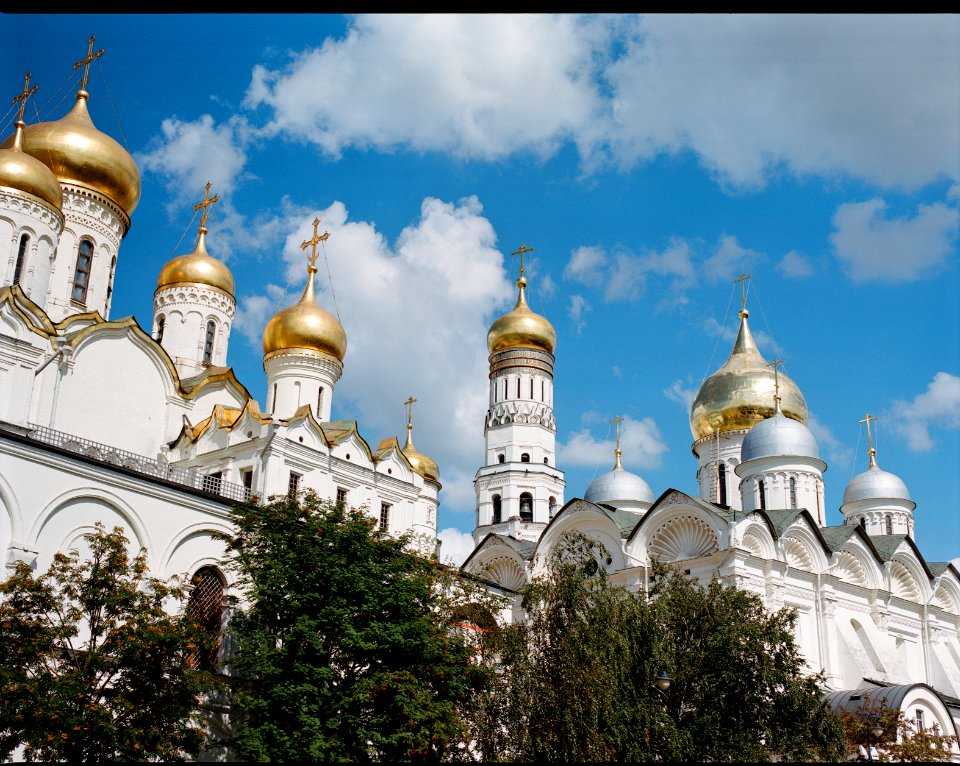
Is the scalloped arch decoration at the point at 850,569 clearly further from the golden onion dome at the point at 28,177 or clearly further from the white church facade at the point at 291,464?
the golden onion dome at the point at 28,177

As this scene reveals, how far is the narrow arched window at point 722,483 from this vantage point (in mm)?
41000

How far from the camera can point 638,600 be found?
60.0 ft

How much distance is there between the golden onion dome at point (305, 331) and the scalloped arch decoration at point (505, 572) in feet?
30.9

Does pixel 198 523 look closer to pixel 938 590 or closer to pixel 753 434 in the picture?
pixel 753 434

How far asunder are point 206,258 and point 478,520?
1443 cm

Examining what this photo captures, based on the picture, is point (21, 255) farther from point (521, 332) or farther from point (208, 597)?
point (521, 332)

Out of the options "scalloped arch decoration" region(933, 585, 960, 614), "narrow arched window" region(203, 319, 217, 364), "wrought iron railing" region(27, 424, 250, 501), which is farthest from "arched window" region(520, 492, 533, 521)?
"wrought iron railing" region(27, 424, 250, 501)

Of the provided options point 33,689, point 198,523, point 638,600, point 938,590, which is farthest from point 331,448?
point 938,590

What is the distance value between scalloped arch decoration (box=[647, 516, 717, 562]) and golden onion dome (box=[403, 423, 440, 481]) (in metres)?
11.6

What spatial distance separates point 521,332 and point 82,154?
18685mm

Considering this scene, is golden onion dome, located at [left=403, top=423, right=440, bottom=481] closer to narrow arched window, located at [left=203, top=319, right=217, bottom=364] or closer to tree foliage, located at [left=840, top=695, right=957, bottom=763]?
narrow arched window, located at [left=203, top=319, right=217, bottom=364]

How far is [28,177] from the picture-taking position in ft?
83.9

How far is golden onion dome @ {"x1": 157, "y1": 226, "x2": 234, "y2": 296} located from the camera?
108ft

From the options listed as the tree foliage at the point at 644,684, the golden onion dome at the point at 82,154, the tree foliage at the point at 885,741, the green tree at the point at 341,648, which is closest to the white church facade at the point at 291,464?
the golden onion dome at the point at 82,154
